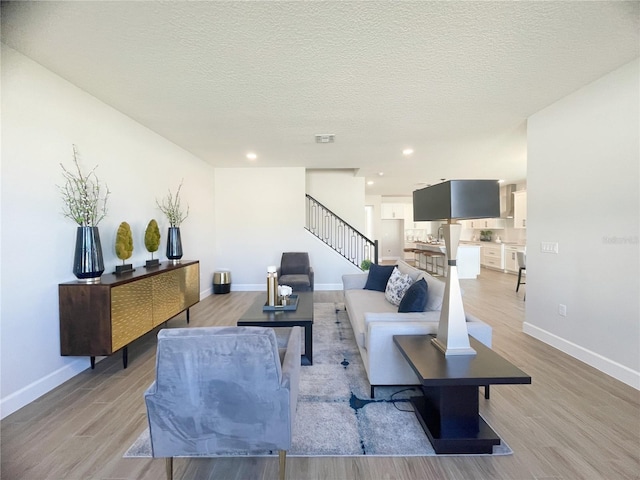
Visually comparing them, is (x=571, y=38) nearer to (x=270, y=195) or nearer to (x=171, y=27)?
(x=171, y=27)

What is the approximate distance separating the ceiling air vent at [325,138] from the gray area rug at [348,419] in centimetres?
303

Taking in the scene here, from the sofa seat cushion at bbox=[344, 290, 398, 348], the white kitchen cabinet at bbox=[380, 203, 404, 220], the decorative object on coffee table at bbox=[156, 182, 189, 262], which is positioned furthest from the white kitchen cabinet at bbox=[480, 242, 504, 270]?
the decorative object on coffee table at bbox=[156, 182, 189, 262]

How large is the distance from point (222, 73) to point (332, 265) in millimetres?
4551

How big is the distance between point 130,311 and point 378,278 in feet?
9.87

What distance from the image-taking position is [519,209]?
800 centimetres

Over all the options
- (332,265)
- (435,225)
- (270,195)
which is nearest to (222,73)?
(270,195)

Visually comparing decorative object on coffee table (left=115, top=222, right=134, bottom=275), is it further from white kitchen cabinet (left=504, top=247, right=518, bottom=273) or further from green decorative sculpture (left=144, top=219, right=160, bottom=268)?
white kitchen cabinet (left=504, top=247, right=518, bottom=273)

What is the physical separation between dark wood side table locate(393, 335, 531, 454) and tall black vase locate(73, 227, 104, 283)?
2733 millimetres

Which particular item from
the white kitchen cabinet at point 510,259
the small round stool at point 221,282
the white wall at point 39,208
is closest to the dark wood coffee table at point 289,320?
the white wall at point 39,208

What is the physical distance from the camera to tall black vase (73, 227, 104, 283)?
2449mm

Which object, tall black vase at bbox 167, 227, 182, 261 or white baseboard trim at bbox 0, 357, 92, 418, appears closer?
white baseboard trim at bbox 0, 357, 92, 418

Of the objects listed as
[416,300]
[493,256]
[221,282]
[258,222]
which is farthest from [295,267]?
[493,256]

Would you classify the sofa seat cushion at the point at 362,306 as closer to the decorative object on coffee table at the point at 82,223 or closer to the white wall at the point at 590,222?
the white wall at the point at 590,222

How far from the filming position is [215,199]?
6.20 meters
